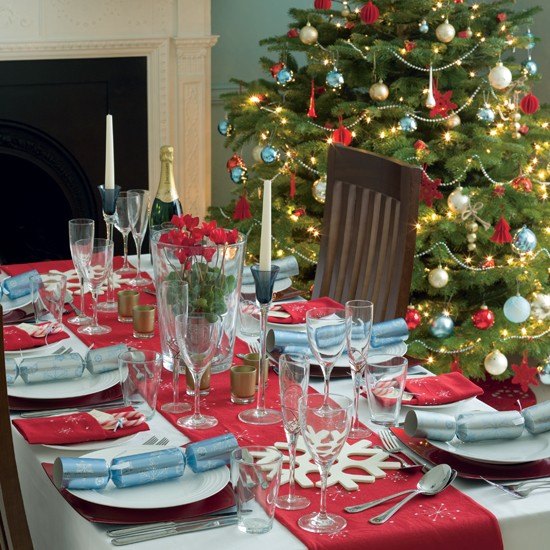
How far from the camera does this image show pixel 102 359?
184 cm

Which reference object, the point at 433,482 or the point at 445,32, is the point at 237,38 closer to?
the point at 445,32

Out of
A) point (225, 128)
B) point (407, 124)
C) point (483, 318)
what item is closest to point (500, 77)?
point (407, 124)

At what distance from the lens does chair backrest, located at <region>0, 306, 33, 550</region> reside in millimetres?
1527

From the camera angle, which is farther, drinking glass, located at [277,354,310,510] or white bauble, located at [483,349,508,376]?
white bauble, located at [483,349,508,376]

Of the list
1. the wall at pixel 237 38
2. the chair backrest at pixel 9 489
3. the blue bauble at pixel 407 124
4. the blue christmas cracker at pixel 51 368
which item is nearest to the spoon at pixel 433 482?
the chair backrest at pixel 9 489

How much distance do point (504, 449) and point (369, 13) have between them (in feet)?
7.50

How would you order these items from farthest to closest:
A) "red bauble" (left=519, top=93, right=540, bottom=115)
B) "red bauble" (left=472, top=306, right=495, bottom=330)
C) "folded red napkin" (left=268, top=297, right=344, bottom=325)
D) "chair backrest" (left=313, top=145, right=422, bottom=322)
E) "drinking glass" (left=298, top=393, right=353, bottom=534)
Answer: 1. "red bauble" (left=519, top=93, right=540, bottom=115)
2. "red bauble" (left=472, top=306, right=495, bottom=330)
3. "chair backrest" (left=313, top=145, right=422, bottom=322)
4. "folded red napkin" (left=268, top=297, right=344, bottom=325)
5. "drinking glass" (left=298, top=393, right=353, bottom=534)

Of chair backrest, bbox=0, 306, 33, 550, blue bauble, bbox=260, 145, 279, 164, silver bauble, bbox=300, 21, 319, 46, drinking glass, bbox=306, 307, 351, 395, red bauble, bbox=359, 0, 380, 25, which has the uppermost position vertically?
red bauble, bbox=359, 0, 380, 25

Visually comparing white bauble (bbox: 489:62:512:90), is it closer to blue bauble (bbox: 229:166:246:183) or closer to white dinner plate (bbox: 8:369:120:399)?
blue bauble (bbox: 229:166:246:183)

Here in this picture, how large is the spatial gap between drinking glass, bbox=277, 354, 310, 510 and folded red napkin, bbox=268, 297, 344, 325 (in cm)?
62

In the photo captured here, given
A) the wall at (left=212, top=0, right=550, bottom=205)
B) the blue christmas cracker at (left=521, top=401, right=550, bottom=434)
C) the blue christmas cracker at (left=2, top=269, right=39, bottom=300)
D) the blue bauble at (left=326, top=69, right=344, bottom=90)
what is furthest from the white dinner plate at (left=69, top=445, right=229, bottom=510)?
the wall at (left=212, top=0, right=550, bottom=205)

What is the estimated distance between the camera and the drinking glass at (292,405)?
1373mm

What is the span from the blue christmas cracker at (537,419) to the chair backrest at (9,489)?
0.75 m

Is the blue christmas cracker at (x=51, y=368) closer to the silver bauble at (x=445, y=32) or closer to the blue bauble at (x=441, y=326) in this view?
the blue bauble at (x=441, y=326)
